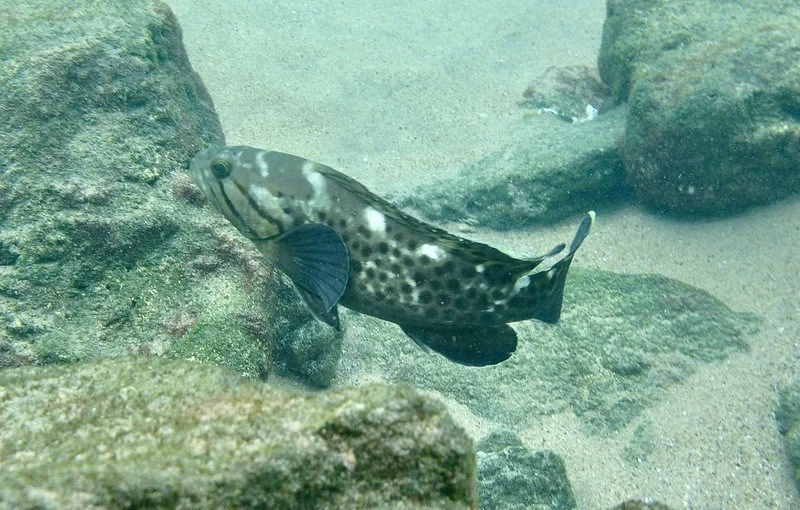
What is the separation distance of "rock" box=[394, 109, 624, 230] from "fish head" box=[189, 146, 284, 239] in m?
3.36

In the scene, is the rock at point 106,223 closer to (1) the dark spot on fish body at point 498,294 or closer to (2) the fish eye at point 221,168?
(2) the fish eye at point 221,168

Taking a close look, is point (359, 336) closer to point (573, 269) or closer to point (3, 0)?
point (573, 269)

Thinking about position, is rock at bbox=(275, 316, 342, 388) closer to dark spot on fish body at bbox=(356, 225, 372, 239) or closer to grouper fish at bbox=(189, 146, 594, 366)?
grouper fish at bbox=(189, 146, 594, 366)

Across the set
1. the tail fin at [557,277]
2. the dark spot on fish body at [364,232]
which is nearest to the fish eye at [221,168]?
the dark spot on fish body at [364,232]

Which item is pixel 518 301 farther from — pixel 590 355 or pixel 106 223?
pixel 106 223

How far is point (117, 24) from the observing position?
4.06 meters

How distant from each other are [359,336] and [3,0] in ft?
12.4

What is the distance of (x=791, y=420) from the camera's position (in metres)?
4.17

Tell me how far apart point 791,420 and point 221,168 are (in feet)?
14.9

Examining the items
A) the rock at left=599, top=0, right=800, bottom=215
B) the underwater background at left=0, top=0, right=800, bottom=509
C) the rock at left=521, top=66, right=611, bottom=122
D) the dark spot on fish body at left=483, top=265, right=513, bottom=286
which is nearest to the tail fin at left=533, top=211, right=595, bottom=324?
the dark spot on fish body at left=483, top=265, right=513, bottom=286

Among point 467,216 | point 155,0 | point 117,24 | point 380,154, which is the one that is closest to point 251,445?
point 117,24

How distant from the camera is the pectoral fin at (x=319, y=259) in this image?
9.40ft

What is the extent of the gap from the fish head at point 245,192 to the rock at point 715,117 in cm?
453

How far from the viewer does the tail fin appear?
10.2ft
